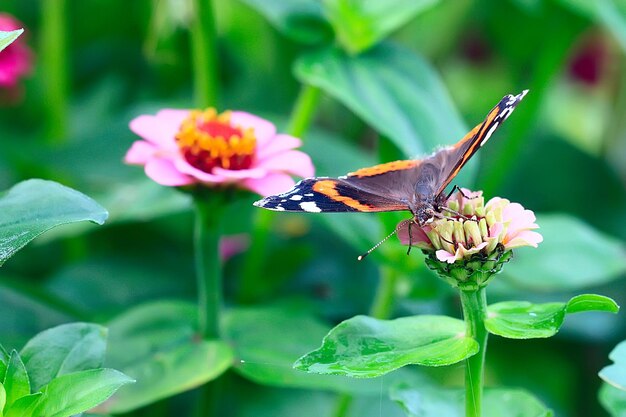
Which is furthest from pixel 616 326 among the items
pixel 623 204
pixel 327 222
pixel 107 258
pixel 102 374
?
pixel 102 374

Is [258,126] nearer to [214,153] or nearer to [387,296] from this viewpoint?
[214,153]

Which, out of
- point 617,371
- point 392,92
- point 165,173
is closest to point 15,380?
point 165,173

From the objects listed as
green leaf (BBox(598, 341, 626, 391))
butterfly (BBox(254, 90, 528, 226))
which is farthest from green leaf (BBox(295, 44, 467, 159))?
green leaf (BBox(598, 341, 626, 391))

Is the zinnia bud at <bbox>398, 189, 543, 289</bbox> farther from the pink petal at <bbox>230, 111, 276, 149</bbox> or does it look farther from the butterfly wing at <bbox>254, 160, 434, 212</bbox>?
the pink petal at <bbox>230, 111, 276, 149</bbox>

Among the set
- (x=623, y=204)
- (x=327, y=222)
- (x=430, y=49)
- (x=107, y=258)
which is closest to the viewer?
(x=327, y=222)

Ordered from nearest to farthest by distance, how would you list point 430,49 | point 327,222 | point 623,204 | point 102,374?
point 102,374 → point 327,222 → point 623,204 → point 430,49

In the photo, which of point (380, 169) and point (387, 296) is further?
point (387, 296)

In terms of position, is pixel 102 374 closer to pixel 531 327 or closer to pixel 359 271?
pixel 531 327
